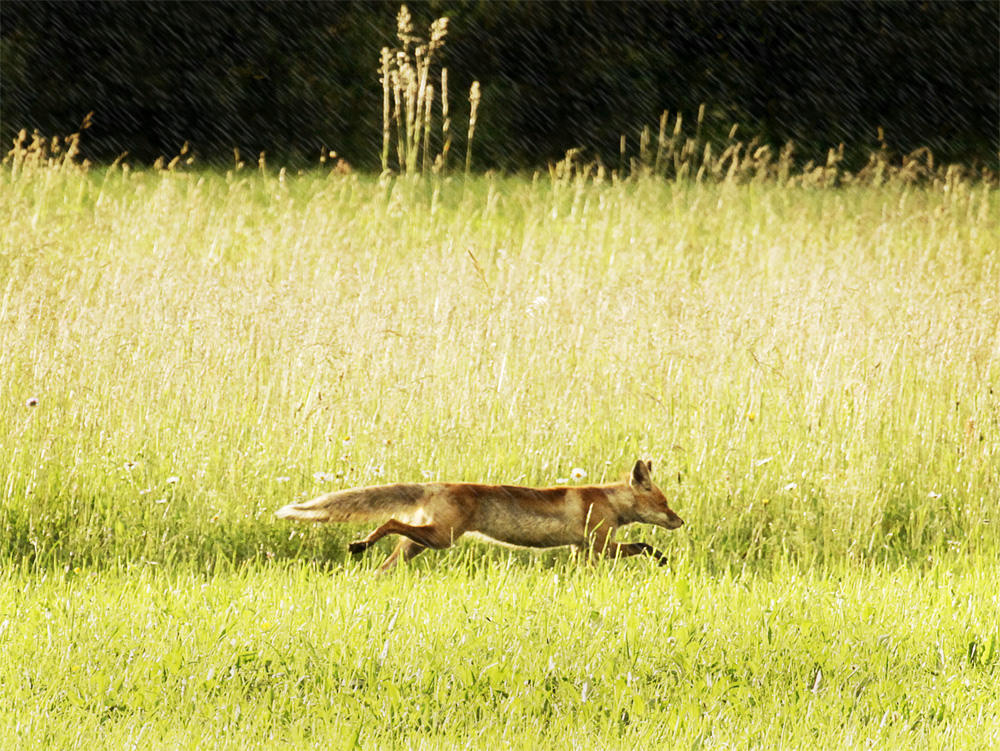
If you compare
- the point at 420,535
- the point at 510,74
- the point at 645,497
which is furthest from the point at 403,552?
the point at 510,74

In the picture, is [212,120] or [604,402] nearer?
[604,402]

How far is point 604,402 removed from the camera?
227 inches

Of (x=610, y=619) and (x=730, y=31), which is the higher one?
(x=730, y=31)

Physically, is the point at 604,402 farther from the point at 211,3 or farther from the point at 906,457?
the point at 211,3

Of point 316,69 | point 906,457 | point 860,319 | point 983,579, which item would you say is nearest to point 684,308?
point 860,319

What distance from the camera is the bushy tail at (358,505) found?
12.9 feet

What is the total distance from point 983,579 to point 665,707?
164 cm

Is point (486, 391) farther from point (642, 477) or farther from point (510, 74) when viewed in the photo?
point (510, 74)

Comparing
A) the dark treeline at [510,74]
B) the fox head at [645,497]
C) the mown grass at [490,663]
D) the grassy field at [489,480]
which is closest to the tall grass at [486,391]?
the grassy field at [489,480]

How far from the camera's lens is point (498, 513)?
404 centimetres

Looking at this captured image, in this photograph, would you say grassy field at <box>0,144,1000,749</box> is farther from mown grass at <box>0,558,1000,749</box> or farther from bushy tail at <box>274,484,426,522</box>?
bushy tail at <box>274,484,426,522</box>

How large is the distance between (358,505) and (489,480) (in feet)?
3.70

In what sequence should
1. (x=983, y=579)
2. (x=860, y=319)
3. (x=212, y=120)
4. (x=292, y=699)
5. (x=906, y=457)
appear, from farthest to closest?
(x=212, y=120) → (x=860, y=319) → (x=906, y=457) → (x=983, y=579) → (x=292, y=699)

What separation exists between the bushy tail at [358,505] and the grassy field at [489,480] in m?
0.21
